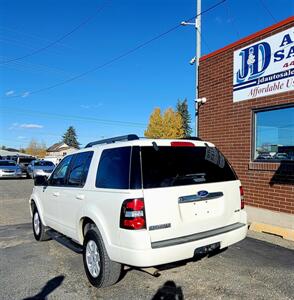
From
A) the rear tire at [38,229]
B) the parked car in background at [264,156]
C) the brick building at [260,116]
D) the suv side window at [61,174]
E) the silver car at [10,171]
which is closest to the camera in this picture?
the suv side window at [61,174]

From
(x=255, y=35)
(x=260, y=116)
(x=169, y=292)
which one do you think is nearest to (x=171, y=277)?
(x=169, y=292)

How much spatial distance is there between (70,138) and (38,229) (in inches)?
4792

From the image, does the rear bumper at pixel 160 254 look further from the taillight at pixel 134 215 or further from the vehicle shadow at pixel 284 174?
the vehicle shadow at pixel 284 174

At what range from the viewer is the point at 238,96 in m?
9.26

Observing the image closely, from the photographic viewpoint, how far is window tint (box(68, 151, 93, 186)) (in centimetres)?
534

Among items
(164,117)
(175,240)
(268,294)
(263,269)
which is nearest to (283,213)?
(263,269)

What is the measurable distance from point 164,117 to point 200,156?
64.8 metres

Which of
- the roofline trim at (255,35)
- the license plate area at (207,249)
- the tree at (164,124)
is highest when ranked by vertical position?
the tree at (164,124)

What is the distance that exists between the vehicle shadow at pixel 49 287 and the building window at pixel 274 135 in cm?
542

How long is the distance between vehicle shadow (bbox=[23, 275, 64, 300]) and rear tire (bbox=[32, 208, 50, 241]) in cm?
205

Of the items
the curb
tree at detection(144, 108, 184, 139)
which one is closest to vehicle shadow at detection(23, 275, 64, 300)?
the curb

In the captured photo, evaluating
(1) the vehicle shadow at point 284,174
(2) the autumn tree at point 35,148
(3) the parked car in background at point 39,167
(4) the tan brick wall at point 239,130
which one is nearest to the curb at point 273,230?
(4) the tan brick wall at point 239,130

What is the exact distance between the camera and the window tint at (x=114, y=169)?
436cm

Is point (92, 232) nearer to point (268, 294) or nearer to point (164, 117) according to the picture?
point (268, 294)
